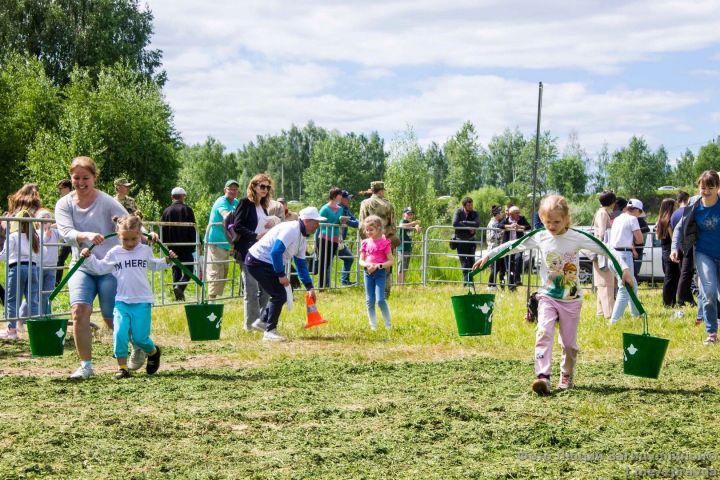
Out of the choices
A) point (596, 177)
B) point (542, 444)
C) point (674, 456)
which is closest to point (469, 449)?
point (542, 444)

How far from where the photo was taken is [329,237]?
1720cm

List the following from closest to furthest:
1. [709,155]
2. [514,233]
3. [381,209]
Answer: [381,209] < [514,233] < [709,155]

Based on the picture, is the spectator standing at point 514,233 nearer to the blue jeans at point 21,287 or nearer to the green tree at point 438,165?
the blue jeans at point 21,287

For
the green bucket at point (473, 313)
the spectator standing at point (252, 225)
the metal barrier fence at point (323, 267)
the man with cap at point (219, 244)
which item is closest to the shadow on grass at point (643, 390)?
the green bucket at point (473, 313)

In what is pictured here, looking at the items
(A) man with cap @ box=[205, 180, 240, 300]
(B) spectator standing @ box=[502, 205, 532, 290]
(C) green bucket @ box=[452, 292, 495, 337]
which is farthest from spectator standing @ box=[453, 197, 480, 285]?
(C) green bucket @ box=[452, 292, 495, 337]

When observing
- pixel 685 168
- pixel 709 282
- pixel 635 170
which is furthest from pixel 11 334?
pixel 685 168

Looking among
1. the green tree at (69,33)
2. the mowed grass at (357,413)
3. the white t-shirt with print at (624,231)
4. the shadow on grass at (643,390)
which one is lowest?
the mowed grass at (357,413)

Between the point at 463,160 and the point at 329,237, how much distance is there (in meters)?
93.5

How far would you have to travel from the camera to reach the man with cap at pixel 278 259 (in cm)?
1027

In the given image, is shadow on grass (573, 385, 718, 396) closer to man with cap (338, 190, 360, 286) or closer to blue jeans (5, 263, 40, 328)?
blue jeans (5, 263, 40, 328)

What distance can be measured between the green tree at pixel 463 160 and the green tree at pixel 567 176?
9486mm

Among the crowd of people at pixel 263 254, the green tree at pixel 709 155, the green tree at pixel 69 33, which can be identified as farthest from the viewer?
the green tree at pixel 709 155

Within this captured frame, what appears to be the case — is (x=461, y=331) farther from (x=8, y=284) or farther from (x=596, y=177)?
(x=596, y=177)

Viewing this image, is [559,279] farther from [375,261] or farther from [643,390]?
[375,261]
